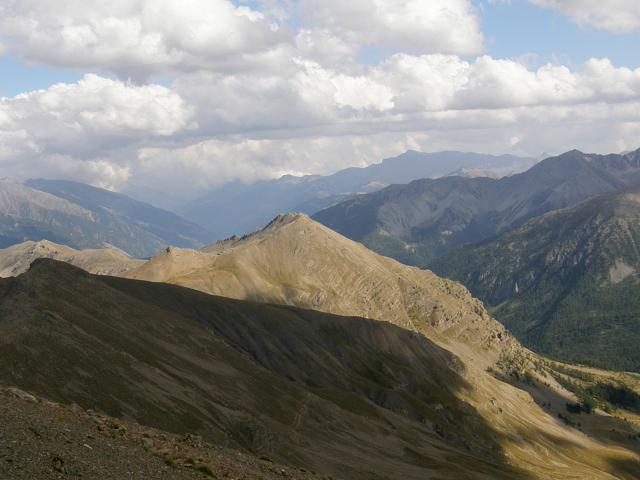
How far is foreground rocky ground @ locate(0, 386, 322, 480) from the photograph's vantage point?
4622 centimetres

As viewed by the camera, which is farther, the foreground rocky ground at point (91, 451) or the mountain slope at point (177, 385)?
the mountain slope at point (177, 385)

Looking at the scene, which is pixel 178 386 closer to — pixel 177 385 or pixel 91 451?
pixel 177 385

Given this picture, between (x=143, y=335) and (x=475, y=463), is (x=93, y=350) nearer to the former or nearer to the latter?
(x=143, y=335)

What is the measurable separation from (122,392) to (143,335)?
4388cm

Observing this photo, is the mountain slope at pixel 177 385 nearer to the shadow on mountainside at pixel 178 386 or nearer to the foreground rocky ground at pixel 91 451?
the shadow on mountainside at pixel 178 386

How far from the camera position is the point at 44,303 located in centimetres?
12812

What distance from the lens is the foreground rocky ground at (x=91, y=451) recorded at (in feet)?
152

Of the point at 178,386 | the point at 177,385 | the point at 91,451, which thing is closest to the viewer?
the point at 91,451

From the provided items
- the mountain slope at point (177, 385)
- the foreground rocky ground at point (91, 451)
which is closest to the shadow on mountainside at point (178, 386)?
the mountain slope at point (177, 385)

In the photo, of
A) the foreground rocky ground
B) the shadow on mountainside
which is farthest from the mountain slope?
the foreground rocky ground

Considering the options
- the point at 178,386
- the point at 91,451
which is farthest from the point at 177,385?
the point at 91,451

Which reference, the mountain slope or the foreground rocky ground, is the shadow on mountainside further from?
the foreground rocky ground

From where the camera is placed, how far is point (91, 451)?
51.6 meters

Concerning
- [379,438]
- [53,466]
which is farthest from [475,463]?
[53,466]
